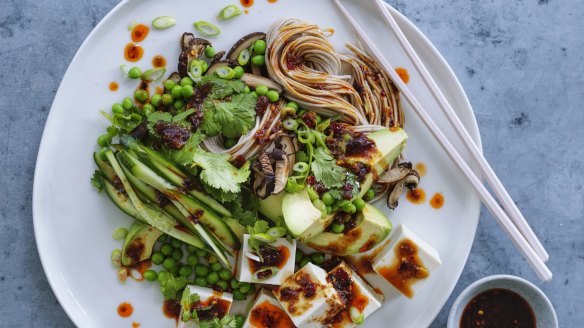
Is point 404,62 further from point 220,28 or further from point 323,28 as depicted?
point 220,28

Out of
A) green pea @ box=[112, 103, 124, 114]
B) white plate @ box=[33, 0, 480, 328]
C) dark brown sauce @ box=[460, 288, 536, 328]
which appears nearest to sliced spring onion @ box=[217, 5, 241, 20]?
white plate @ box=[33, 0, 480, 328]

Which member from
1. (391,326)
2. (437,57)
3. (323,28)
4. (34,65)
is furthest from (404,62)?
(34,65)

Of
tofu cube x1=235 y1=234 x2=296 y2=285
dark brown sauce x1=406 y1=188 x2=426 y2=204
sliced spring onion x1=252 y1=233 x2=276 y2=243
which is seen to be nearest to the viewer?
sliced spring onion x1=252 y1=233 x2=276 y2=243

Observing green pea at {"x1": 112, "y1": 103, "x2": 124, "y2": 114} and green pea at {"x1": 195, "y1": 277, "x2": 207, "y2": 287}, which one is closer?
green pea at {"x1": 112, "y1": 103, "x2": 124, "y2": 114}

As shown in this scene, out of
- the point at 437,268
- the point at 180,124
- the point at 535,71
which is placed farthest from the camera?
the point at 535,71

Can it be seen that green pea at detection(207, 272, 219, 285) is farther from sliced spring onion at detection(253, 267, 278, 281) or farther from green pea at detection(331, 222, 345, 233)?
green pea at detection(331, 222, 345, 233)

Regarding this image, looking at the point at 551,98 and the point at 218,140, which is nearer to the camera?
the point at 218,140

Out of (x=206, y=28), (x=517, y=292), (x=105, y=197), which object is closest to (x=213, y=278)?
(x=105, y=197)
